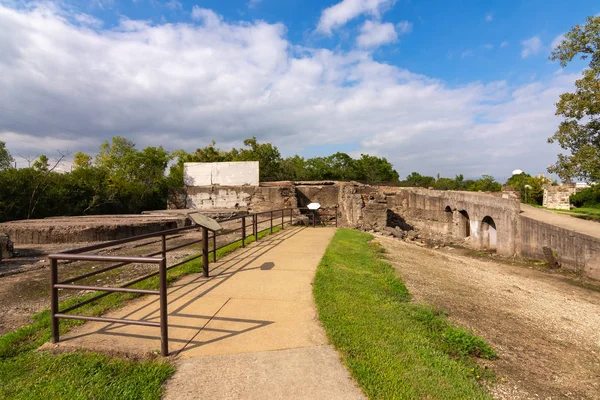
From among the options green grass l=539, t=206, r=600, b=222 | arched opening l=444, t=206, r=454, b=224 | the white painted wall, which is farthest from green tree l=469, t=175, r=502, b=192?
the white painted wall

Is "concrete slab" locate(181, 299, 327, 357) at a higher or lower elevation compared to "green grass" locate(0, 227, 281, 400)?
lower

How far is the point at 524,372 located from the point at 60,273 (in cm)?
707

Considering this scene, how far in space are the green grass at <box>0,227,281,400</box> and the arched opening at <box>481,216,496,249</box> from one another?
736 inches

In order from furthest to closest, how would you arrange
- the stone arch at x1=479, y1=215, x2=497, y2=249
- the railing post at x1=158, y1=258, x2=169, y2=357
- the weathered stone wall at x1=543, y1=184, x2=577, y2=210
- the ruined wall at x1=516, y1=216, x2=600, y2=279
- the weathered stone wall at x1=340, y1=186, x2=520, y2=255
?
the weathered stone wall at x1=543, y1=184, x2=577, y2=210 → the stone arch at x1=479, y1=215, x2=497, y2=249 → the weathered stone wall at x1=340, y1=186, x2=520, y2=255 → the ruined wall at x1=516, y1=216, x2=600, y2=279 → the railing post at x1=158, y1=258, x2=169, y2=357

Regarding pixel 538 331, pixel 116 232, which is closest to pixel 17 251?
pixel 116 232

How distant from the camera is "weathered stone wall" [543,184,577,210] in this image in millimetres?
29203

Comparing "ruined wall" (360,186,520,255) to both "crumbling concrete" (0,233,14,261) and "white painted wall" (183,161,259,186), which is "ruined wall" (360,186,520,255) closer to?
"white painted wall" (183,161,259,186)

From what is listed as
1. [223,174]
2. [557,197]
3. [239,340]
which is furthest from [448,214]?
[239,340]

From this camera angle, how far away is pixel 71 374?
2.50 meters

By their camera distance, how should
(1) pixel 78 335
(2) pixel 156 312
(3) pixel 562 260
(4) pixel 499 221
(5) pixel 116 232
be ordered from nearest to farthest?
1. (1) pixel 78 335
2. (2) pixel 156 312
3. (5) pixel 116 232
4. (3) pixel 562 260
5. (4) pixel 499 221

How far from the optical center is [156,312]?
3.86 metres

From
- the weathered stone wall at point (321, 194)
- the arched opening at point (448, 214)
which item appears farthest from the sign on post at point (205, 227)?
the arched opening at point (448, 214)

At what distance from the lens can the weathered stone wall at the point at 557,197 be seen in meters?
29.2

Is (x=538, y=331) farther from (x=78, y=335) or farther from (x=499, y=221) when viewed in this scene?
(x=499, y=221)
